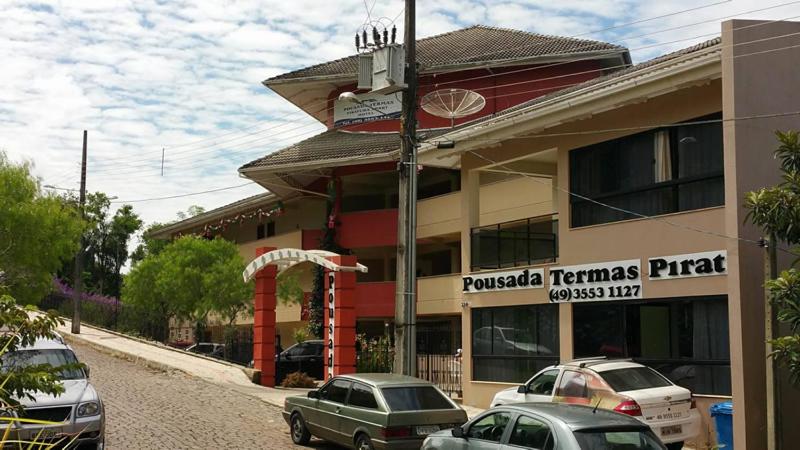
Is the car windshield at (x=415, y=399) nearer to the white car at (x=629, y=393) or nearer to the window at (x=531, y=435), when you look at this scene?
the white car at (x=629, y=393)

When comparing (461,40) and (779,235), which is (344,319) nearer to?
(779,235)

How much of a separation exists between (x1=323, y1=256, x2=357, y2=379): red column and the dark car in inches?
545

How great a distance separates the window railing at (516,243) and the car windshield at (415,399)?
6697 mm

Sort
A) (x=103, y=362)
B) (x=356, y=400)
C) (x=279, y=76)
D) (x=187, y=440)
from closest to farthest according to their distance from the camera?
(x=356, y=400)
(x=187, y=440)
(x=103, y=362)
(x=279, y=76)

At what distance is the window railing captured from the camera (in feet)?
69.5

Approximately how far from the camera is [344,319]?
25.1 meters

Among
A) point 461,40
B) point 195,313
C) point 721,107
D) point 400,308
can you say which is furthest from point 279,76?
point 721,107

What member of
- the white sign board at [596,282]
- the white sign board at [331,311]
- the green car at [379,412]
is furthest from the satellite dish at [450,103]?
the green car at [379,412]

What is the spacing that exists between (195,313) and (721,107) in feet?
94.9

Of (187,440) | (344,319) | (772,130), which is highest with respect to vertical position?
(772,130)

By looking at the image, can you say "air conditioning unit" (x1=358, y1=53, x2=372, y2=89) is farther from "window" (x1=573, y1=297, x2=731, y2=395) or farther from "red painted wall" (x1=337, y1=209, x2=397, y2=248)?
"red painted wall" (x1=337, y1=209, x2=397, y2=248)

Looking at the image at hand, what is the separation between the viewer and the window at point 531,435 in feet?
31.6

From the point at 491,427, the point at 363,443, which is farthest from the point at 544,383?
the point at 491,427

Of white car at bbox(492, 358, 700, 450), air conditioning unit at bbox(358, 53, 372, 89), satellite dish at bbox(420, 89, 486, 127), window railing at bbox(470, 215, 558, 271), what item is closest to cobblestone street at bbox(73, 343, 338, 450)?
white car at bbox(492, 358, 700, 450)
